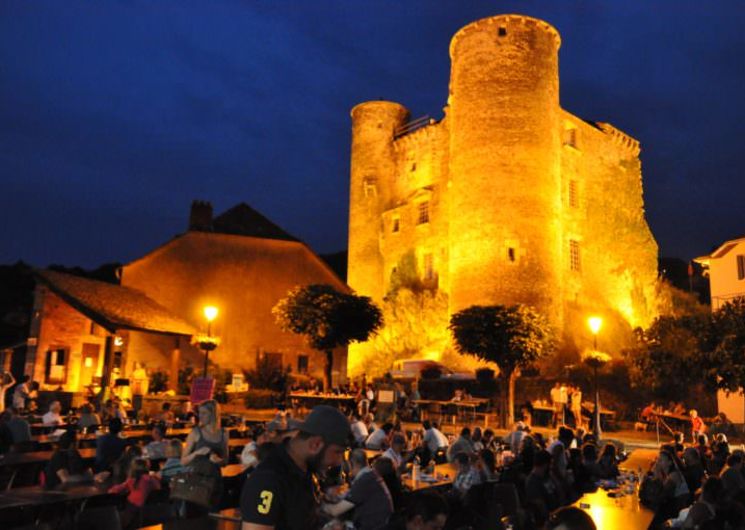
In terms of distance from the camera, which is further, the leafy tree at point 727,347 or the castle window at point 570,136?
the castle window at point 570,136

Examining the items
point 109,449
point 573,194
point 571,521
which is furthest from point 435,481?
point 573,194

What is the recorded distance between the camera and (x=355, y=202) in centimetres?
4269

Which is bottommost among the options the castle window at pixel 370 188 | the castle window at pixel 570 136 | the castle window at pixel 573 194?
the castle window at pixel 573 194

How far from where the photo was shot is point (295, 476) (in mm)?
3246

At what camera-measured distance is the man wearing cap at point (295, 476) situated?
10.2 feet

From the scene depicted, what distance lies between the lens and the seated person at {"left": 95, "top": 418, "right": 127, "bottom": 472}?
839 cm

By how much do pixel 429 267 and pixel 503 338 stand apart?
13287 millimetres

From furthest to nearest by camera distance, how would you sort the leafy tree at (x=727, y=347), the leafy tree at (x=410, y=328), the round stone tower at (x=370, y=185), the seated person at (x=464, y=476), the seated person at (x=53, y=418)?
the round stone tower at (x=370, y=185), the leafy tree at (x=410, y=328), the leafy tree at (x=727, y=347), the seated person at (x=53, y=418), the seated person at (x=464, y=476)

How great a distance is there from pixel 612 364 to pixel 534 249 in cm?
691

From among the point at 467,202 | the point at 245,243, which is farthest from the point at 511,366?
the point at 245,243

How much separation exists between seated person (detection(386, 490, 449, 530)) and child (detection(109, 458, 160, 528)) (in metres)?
3.27

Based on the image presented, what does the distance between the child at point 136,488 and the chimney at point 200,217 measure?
30.5 metres

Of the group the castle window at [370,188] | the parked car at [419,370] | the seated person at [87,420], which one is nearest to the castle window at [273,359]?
the parked car at [419,370]

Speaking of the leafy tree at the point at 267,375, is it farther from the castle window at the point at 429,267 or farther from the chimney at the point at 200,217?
the castle window at the point at 429,267
